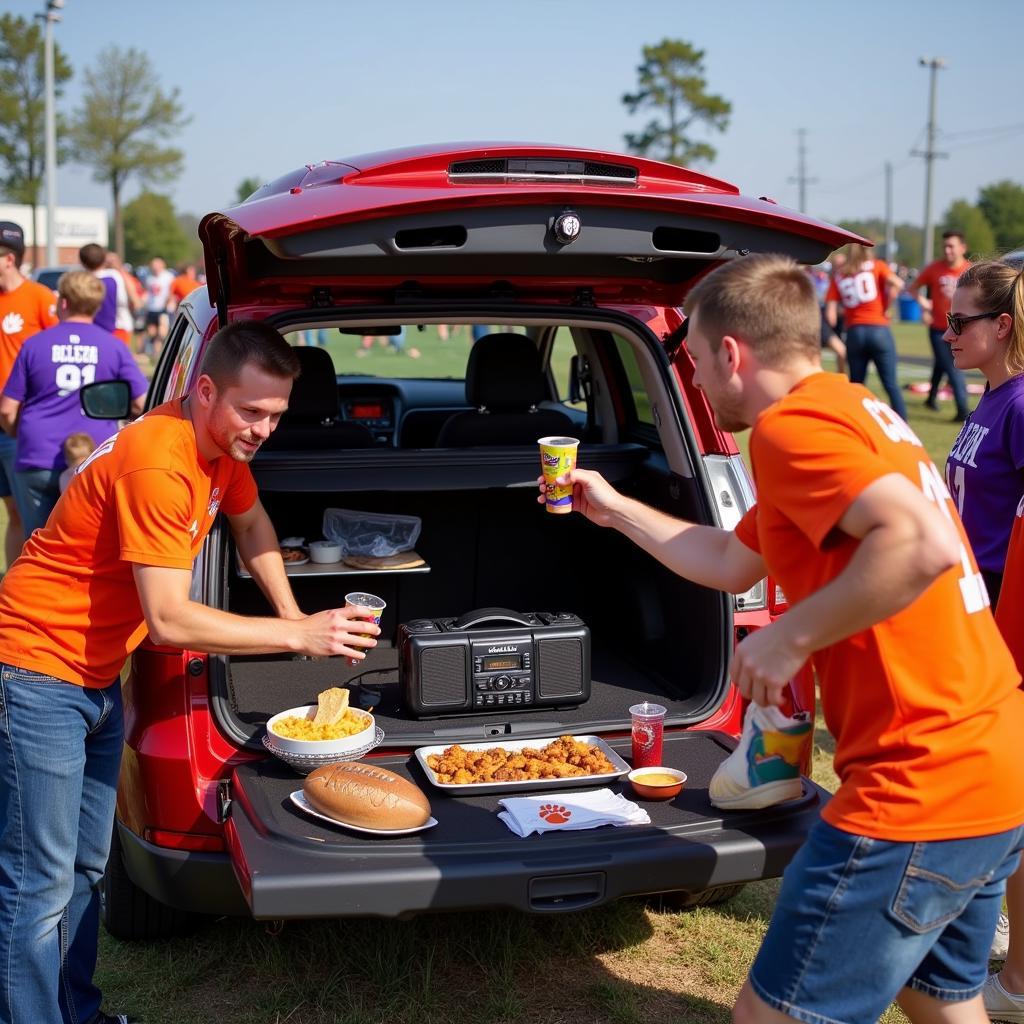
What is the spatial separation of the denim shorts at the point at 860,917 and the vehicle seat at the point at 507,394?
252cm

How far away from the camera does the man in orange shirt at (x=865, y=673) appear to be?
76.8 inches

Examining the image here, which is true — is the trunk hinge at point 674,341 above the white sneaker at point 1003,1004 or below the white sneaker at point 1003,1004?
above

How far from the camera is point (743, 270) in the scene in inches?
86.3

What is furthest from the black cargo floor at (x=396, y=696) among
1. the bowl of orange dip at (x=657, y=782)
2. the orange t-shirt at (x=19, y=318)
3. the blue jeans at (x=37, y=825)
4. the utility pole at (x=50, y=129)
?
the utility pole at (x=50, y=129)

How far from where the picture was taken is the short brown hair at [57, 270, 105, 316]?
247 inches

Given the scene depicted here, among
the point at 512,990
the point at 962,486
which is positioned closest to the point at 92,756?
the point at 512,990

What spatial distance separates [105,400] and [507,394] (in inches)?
57.6

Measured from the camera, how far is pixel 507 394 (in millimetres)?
4484

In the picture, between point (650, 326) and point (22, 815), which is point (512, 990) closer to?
point (22, 815)

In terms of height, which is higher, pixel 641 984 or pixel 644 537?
pixel 644 537

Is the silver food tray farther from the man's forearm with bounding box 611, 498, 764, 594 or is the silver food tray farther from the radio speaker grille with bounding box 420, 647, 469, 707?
the man's forearm with bounding box 611, 498, 764, 594

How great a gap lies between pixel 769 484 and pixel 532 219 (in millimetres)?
1199

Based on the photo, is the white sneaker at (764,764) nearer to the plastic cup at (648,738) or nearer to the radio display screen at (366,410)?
the plastic cup at (648,738)

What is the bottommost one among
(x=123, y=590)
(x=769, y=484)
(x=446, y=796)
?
(x=446, y=796)
